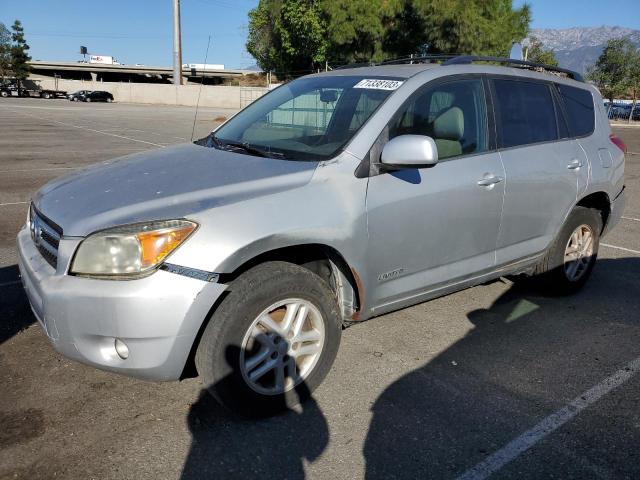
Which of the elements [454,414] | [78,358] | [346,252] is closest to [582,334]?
[454,414]

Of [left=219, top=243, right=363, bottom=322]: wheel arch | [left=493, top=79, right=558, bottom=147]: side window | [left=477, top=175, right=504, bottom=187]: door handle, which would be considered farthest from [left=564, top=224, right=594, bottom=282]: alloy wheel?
[left=219, top=243, right=363, bottom=322]: wheel arch

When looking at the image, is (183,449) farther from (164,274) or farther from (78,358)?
(164,274)

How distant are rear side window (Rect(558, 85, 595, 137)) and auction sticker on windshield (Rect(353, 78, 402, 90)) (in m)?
1.76

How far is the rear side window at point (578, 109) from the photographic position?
4504 millimetres

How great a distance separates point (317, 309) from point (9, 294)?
9.01 ft

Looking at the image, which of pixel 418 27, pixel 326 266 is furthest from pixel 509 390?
pixel 418 27

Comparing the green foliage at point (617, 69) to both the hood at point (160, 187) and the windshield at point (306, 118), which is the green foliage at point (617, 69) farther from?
the hood at point (160, 187)

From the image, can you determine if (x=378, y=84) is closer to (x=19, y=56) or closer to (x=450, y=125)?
(x=450, y=125)

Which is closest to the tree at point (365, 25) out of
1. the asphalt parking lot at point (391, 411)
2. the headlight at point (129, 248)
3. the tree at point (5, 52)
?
the asphalt parking lot at point (391, 411)

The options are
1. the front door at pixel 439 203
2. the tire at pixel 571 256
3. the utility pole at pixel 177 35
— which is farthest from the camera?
the utility pole at pixel 177 35

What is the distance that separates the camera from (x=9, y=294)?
14.4ft

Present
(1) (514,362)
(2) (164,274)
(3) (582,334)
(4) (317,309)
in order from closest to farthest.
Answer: (2) (164,274), (4) (317,309), (1) (514,362), (3) (582,334)

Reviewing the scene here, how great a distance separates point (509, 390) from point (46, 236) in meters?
2.65

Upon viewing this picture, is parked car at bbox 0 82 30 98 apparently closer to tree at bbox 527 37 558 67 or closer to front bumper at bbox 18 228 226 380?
tree at bbox 527 37 558 67
